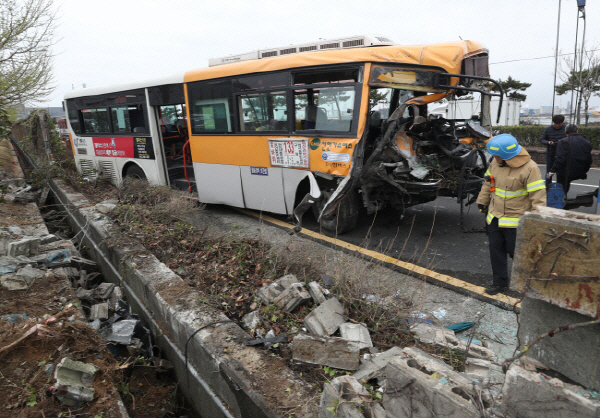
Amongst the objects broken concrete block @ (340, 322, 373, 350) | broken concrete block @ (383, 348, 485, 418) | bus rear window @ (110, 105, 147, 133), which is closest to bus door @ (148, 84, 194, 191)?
bus rear window @ (110, 105, 147, 133)

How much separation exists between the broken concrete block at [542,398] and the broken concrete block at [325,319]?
1.47 m

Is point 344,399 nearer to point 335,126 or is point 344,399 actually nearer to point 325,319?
point 325,319

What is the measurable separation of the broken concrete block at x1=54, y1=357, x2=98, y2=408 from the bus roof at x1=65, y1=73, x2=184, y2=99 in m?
6.33

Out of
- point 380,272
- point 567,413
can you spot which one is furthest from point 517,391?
point 380,272

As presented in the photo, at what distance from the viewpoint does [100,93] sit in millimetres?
10352

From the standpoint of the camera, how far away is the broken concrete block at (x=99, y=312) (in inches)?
172

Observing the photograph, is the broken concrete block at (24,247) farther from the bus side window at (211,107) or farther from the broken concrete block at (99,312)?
the bus side window at (211,107)

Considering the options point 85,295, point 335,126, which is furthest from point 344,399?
point 335,126

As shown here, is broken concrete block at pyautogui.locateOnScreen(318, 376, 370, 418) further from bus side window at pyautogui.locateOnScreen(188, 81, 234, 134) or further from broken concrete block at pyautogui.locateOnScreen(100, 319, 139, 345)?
bus side window at pyautogui.locateOnScreen(188, 81, 234, 134)

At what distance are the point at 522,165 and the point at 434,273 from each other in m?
1.67

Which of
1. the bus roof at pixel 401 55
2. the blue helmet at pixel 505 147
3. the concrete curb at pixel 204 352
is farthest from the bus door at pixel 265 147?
the blue helmet at pixel 505 147

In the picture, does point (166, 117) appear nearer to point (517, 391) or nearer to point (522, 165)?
point (522, 165)

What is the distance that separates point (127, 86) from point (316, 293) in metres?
7.92

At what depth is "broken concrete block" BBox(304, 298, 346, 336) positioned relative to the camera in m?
3.13
